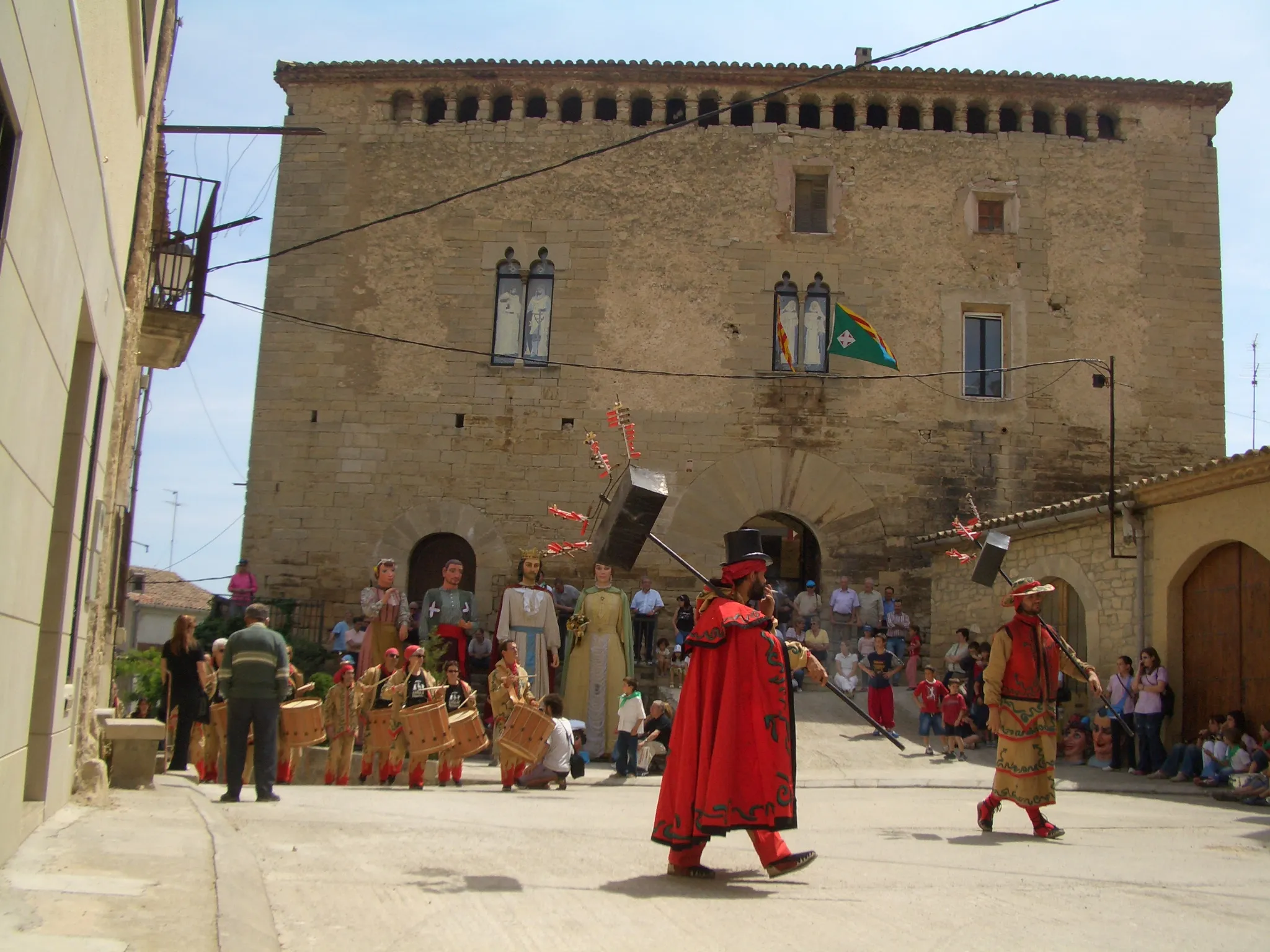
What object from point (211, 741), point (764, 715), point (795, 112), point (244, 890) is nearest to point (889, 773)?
point (211, 741)

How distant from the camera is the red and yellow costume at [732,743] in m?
5.46

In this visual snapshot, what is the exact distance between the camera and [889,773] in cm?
1252

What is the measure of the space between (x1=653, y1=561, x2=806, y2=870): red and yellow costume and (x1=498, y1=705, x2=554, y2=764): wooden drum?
4.90 metres

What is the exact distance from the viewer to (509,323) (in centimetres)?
1958

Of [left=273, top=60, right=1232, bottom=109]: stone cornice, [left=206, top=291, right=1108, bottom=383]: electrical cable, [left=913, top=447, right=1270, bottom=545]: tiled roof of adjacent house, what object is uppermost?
[left=273, top=60, right=1232, bottom=109]: stone cornice

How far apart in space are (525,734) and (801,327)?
10.7 metres

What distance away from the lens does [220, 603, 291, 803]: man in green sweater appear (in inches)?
327

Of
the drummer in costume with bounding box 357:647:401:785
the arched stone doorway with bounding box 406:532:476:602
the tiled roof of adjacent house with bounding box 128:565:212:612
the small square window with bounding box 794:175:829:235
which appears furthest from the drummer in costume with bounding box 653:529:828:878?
the tiled roof of adjacent house with bounding box 128:565:212:612

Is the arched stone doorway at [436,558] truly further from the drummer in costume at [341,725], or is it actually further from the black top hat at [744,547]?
the black top hat at [744,547]

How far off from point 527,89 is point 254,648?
13926 millimetres

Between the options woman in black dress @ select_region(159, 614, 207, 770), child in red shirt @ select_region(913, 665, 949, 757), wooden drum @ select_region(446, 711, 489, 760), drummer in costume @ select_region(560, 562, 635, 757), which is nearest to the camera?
woman in black dress @ select_region(159, 614, 207, 770)

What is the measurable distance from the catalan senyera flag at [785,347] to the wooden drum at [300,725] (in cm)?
1093

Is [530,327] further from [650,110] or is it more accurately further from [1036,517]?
[1036,517]

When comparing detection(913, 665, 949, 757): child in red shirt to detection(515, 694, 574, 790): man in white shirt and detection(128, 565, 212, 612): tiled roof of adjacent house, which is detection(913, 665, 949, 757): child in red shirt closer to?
detection(515, 694, 574, 790): man in white shirt
